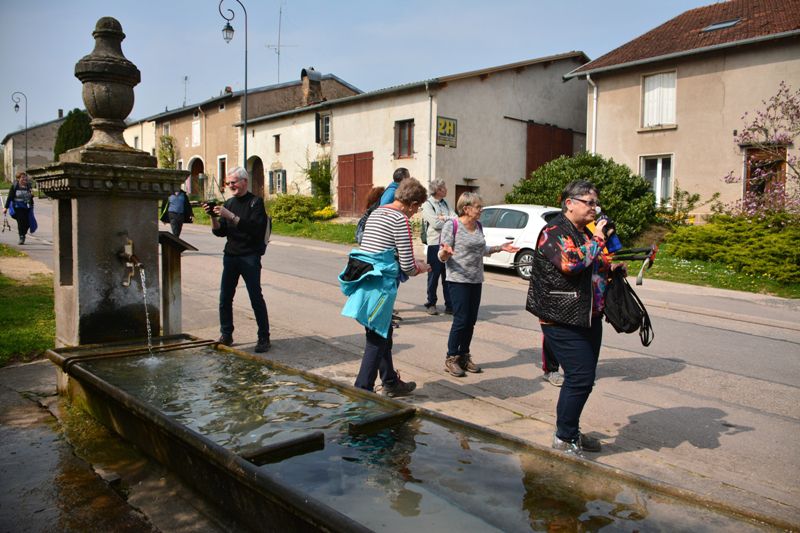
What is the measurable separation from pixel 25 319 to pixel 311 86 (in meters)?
31.8

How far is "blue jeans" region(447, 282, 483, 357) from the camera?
20.2 ft

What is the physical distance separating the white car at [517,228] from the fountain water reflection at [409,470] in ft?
31.1

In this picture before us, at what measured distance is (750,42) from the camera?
61.7 feet

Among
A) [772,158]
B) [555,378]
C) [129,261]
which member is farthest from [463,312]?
[772,158]

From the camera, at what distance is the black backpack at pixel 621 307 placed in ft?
13.7

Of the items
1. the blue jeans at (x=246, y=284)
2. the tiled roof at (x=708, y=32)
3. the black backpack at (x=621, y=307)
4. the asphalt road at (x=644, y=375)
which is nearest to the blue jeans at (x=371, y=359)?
the asphalt road at (x=644, y=375)

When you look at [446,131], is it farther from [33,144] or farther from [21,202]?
[33,144]

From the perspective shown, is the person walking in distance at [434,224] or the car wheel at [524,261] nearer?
the person walking in distance at [434,224]

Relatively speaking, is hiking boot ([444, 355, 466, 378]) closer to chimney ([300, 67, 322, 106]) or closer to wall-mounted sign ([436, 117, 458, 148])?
wall-mounted sign ([436, 117, 458, 148])

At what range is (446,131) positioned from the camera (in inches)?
956

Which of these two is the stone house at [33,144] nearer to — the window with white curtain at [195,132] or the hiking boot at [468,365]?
the window with white curtain at [195,132]

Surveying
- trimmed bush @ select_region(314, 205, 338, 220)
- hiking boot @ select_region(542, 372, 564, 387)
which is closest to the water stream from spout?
hiking boot @ select_region(542, 372, 564, 387)

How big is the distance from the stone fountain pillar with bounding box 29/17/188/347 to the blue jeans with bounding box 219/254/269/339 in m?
1.24

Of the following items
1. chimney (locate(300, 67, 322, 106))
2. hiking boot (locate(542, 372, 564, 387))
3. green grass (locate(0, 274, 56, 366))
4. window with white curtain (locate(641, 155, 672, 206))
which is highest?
chimney (locate(300, 67, 322, 106))
